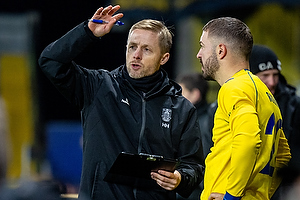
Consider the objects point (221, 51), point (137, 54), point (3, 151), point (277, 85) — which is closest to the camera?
point (3, 151)

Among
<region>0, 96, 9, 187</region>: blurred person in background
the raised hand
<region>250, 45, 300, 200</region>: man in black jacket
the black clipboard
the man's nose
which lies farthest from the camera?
<region>250, 45, 300, 200</region>: man in black jacket

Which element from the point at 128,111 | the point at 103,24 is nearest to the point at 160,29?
the point at 103,24

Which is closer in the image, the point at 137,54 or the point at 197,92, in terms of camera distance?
Answer: the point at 137,54

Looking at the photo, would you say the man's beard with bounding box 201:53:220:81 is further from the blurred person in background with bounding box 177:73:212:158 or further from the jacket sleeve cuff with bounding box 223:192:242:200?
the blurred person in background with bounding box 177:73:212:158

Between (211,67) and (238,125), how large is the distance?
0.54 m

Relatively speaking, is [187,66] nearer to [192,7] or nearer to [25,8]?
[192,7]

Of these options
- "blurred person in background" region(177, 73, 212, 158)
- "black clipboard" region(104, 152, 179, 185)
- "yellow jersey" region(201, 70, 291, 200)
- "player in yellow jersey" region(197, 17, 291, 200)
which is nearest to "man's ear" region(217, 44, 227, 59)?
"player in yellow jersey" region(197, 17, 291, 200)

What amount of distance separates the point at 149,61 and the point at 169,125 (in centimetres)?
50

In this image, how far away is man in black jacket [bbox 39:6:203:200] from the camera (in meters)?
3.88

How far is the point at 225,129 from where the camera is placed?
352cm

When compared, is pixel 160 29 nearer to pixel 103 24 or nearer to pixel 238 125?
pixel 103 24

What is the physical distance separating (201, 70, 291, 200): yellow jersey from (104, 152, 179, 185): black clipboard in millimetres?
297

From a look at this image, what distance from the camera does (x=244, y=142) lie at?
10.7 feet

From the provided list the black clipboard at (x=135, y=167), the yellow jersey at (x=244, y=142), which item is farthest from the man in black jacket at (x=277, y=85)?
the black clipboard at (x=135, y=167)
